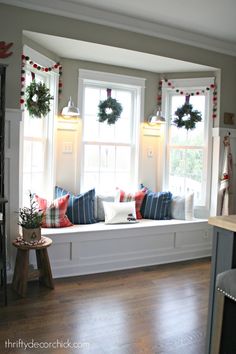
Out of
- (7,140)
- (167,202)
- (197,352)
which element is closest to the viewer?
(197,352)

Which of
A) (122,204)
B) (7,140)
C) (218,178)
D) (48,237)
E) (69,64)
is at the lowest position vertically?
(48,237)

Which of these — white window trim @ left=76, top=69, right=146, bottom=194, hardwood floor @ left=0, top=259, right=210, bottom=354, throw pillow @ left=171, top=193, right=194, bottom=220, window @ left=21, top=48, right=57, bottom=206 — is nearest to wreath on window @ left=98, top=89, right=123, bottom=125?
white window trim @ left=76, top=69, right=146, bottom=194

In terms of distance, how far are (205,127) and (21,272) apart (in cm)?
315

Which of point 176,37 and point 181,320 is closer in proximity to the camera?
point 181,320

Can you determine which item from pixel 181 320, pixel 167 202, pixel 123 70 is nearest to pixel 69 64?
pixel 123 70

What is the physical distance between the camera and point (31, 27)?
3.31 meters

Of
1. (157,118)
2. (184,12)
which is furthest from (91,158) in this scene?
(184,12)

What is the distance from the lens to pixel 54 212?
3.70m

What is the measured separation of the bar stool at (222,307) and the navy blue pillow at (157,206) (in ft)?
8.46

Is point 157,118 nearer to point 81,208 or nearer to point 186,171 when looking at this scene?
point 186,171

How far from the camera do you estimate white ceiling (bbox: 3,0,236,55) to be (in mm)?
3328

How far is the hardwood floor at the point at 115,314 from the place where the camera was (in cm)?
230

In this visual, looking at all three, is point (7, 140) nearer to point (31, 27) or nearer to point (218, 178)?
point (31, 27)

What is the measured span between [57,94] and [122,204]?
1.61 metres
